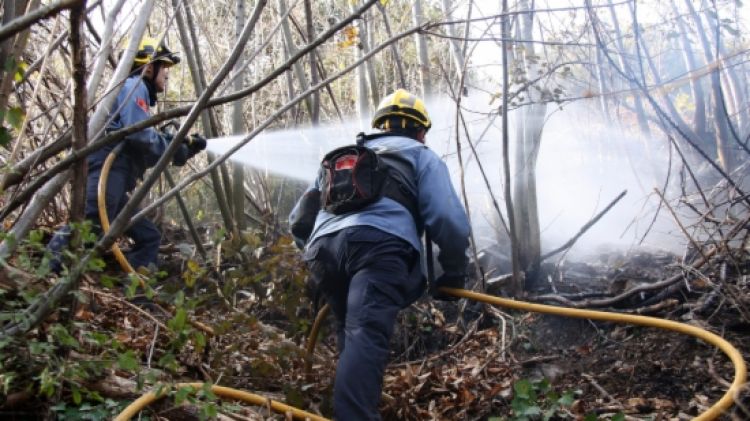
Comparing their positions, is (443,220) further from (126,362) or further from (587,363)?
(126,362)

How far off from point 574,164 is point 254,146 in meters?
5.05

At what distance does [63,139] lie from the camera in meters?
2.21

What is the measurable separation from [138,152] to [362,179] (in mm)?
2158

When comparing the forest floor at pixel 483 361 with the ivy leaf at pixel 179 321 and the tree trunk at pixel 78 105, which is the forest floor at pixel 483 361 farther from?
the tree trunk at pixel 78 105

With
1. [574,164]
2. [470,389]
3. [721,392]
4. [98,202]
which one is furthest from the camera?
[574,164]

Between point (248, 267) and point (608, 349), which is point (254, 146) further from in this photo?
point (608, 349)

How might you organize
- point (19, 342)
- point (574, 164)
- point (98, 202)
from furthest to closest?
point (574, 164) → point (98, 202) → point (19, 342)

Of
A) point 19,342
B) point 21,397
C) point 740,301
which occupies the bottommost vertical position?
point 740,301

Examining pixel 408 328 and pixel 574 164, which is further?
pixel 574 164

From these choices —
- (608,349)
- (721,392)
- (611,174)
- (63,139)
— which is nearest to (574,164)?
(611,174)

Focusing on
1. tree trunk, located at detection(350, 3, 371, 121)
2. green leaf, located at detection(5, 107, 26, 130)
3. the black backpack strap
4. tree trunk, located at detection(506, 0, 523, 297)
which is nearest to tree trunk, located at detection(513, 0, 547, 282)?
tree trunk, located at detection(506, 0, 523, 297)

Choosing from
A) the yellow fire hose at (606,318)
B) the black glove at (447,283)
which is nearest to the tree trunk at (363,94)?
the black glove at (447,283)

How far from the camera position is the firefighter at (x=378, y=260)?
3045 millimetres

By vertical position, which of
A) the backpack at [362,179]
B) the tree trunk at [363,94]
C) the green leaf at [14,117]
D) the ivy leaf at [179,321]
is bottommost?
the ivy leaf at [179,321]
